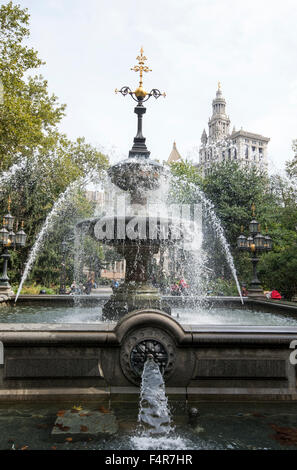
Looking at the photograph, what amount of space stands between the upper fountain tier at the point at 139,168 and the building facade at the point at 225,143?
302ft

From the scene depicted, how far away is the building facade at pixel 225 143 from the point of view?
11075 cm

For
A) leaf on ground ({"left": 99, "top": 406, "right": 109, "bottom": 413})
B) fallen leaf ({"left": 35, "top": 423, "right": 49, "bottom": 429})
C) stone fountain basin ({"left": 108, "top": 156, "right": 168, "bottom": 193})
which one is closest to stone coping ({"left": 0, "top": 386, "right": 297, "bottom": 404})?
leaf on ground ({"left": 99, "top": 406, "right": 109, "bottom": 413})

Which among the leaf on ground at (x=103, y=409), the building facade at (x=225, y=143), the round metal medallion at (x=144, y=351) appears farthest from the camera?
the building facade at (x=225, y=143)

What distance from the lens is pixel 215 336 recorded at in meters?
4.50

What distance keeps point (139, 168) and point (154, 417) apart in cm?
535

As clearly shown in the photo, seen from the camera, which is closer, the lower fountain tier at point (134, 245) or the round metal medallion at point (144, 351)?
the round metal medallion at point (144, 351)

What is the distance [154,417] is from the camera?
3879 millimetres

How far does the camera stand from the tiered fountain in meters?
7.28

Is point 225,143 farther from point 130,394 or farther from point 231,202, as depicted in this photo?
point 130,394

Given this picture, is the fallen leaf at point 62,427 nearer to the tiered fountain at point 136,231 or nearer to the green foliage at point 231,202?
the tiered fountain at point 136,231

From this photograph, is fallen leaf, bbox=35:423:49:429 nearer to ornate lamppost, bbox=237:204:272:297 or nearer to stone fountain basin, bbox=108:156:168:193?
stone fountain basin, bbox=108:156:168:193

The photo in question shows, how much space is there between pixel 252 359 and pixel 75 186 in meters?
31.4

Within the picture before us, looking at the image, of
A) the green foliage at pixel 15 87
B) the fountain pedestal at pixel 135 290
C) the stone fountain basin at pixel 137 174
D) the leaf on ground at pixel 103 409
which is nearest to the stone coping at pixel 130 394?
the leaf on ground at pixel 103 409
